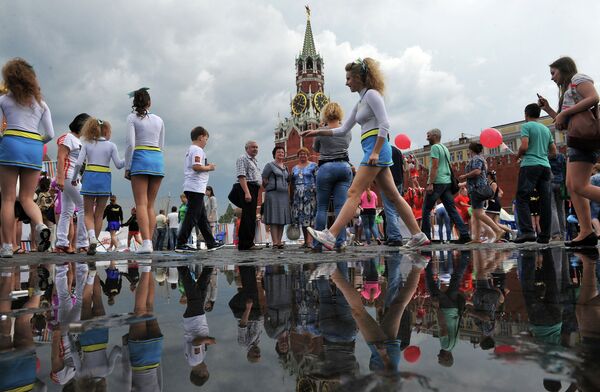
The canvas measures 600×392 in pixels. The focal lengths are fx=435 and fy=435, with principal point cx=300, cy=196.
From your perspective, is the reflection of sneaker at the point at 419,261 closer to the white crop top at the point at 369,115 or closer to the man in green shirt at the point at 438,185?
the white crop top at the point at 369,115

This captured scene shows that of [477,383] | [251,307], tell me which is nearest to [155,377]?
[477,383]

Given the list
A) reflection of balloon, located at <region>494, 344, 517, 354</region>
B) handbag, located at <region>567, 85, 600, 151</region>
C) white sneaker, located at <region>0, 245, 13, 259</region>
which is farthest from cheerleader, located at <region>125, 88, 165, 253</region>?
reflection of balloon, located at <region>494, 344, 517, 354</region>

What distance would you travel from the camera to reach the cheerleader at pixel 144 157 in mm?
4848

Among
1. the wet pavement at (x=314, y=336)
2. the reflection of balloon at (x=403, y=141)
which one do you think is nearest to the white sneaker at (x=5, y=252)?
the wet pavement at (x=314, y=336)

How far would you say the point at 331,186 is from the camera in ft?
16.8

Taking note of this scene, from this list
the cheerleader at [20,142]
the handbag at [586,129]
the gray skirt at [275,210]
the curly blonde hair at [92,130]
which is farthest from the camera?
the gray skirt at [275,210]

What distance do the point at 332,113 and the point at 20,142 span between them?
3427mm

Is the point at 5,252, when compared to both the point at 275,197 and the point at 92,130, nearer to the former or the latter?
the point at 92,130

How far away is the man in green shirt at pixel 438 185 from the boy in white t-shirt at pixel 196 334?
4.62 m

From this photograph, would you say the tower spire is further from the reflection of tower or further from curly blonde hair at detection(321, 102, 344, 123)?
curly blonde hair at detection(321, 102, 344, 123)

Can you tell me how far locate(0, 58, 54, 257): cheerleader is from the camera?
449cm

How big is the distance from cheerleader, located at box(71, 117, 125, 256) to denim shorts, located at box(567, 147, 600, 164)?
4.81 m

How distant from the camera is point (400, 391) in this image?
72cm

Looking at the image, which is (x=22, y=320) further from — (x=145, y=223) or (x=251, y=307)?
(x=145, y=223)
